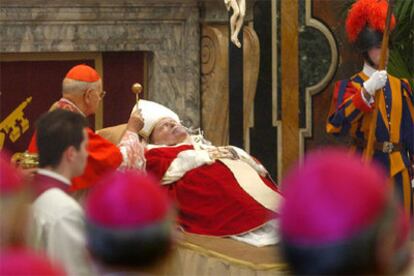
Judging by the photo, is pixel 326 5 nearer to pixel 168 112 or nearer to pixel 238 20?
pixel 238 20

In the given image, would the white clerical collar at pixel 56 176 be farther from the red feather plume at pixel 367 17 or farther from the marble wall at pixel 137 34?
the marble wall at pixel 137 34

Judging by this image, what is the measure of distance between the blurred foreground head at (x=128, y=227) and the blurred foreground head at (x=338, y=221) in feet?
0.97

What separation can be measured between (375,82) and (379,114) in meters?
0.33

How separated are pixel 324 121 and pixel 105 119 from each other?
1.41m

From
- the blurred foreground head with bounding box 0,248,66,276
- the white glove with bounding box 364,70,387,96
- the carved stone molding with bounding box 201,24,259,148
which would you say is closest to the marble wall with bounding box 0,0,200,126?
the carved stone molding with bounding box 201,24,259,148

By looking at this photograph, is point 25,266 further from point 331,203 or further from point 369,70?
point 369,70

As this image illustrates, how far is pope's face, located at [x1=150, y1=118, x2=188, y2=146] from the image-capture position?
6957 mm

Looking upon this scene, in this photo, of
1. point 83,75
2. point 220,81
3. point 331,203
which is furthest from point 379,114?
point 331,203

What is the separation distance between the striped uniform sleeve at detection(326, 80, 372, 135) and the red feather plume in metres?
0.32

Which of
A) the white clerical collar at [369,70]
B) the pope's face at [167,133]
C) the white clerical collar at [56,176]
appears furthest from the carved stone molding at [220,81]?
the white clerical collar at [56,176]

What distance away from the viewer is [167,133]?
22.9 feet

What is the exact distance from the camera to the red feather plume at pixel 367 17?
6.89m

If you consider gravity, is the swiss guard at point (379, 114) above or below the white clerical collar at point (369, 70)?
below

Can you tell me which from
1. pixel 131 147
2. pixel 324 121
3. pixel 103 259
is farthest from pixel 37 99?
pixel 103 259
